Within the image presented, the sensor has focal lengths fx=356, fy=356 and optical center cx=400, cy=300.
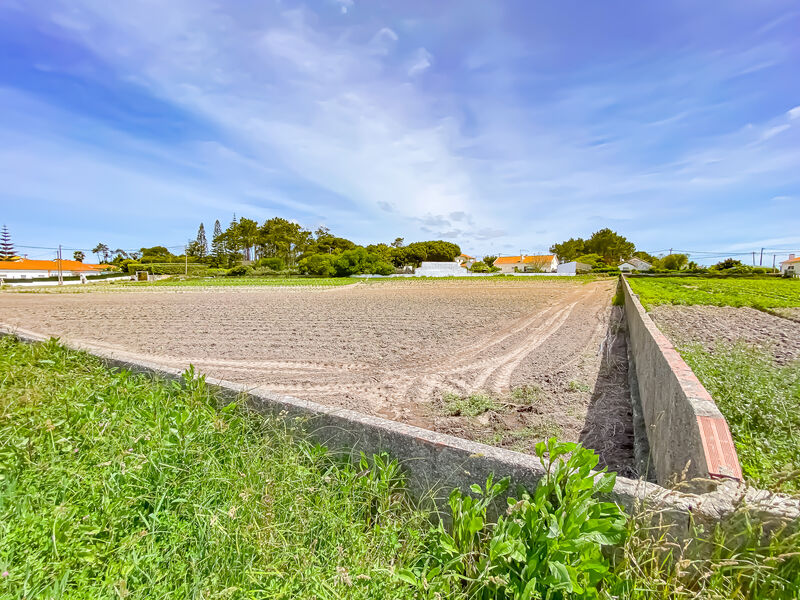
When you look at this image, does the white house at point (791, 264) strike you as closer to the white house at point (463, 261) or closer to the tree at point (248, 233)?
the white house at point (463, 261)

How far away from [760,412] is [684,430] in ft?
2.33

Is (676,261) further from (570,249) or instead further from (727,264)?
(570,249)

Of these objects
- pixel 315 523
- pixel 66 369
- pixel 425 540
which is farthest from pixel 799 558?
pixel 66 369

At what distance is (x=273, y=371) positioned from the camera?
6.32 m

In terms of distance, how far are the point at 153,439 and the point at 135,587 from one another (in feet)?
3.37

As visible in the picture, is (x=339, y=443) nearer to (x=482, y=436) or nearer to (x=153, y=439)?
(x=153, y=439)

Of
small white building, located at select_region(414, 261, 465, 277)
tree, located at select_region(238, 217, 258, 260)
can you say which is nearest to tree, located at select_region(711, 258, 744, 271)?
small white building, located at select_region(414, 261, 465, 277)

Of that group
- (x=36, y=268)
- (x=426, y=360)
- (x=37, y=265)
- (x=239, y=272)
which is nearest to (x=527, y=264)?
(x=239, y=272)

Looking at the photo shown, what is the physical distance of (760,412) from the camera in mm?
2367

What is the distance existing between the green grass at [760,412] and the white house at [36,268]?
85.2 meters

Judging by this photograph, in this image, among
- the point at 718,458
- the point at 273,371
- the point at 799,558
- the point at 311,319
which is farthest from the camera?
the point at 311,319

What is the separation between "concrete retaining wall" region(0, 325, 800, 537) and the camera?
150 cm

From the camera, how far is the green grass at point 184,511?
164cm

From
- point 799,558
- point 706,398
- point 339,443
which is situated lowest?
point 339,443
